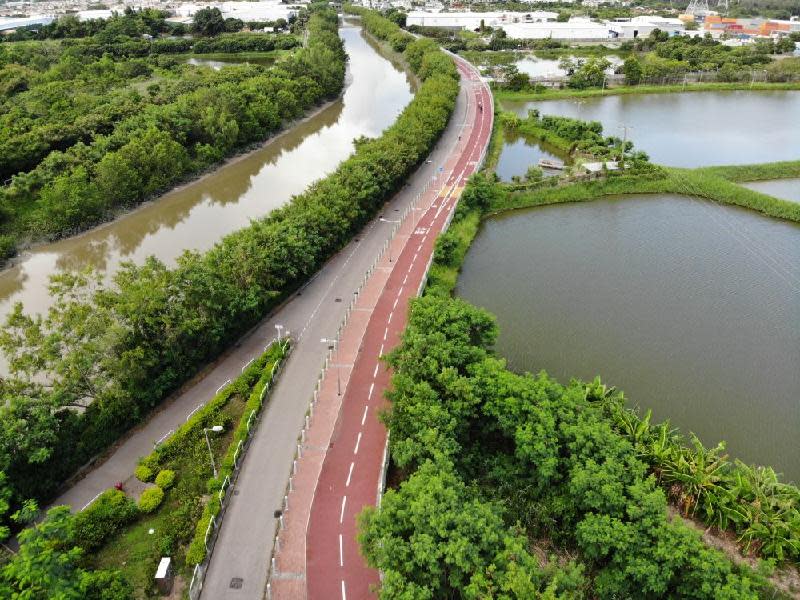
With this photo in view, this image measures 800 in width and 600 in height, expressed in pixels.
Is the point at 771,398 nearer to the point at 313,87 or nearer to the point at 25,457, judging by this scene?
the point at 25,457

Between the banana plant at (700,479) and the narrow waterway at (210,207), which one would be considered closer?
the banana plant at (700,479)

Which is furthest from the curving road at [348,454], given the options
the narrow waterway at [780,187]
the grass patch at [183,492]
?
the narrow waterway at [780,187]

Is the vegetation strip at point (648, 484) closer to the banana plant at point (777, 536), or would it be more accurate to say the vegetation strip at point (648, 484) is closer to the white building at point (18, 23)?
the banana plant at point (777, 536)

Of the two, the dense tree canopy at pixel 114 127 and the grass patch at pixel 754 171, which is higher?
the dense tree canopy at pixel 114 127

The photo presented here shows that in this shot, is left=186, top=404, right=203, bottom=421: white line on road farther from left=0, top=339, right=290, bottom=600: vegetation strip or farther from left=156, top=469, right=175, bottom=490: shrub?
left=156, top=469, right=175, bottom=490: shrub

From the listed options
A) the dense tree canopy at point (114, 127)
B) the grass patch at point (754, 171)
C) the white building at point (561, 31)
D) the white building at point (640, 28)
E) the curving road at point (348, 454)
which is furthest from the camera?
the white building at point (561, 31)

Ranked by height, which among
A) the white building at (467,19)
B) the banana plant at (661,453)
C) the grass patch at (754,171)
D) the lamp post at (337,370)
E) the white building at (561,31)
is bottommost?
the banana plant at (661,453)

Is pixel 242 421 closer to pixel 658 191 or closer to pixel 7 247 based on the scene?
pixel 7 247
